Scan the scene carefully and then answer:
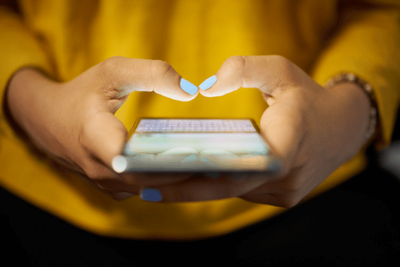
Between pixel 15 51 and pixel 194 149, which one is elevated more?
pixel 15 51

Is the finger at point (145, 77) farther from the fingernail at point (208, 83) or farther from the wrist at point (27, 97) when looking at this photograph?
the wrist at point (27, 97)

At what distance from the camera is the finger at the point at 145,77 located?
9.0 inches

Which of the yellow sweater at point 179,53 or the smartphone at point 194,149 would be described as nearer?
the smartphone at point 194,149

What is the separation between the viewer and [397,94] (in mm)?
345

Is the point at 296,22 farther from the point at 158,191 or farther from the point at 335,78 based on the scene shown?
the point at 158,191

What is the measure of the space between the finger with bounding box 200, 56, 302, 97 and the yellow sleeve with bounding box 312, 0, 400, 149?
120mm

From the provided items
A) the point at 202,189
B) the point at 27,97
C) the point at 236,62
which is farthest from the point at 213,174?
the point at 27,97

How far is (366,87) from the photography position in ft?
1.07

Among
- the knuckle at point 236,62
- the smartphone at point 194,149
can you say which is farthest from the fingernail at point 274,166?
the knuckle at point 236,62

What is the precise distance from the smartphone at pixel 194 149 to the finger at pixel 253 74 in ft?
0.16

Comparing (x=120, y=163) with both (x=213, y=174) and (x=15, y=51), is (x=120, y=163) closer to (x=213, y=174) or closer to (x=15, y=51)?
(x=213, y=174)

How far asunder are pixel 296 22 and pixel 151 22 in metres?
0.21

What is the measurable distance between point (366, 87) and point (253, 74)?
201 mm

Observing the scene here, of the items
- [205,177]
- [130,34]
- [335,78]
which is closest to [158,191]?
A: [205,177]
